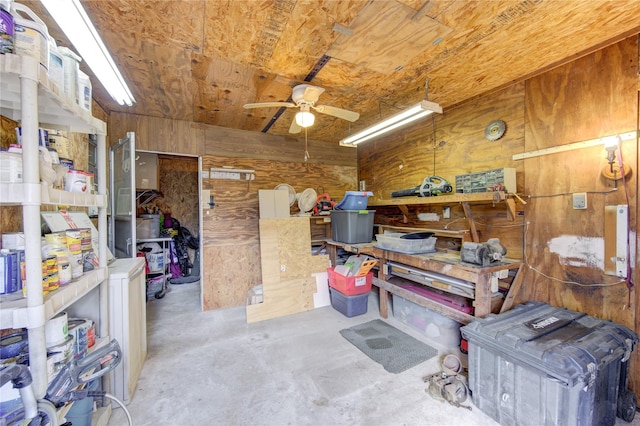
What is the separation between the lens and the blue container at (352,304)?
327 cm

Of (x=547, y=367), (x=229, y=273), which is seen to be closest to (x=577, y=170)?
(x=547, y=367)

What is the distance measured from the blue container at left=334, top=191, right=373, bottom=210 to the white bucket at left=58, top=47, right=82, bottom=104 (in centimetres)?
259

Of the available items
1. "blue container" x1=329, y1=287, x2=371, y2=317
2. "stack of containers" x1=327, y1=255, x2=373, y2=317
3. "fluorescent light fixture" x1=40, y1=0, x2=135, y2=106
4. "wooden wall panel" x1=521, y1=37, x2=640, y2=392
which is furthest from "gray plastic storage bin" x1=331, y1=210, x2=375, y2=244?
"fluorescent light fixture" x1=40, y1=0, x2=135, y2=106

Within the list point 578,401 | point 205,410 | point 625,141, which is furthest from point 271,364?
point 625,141

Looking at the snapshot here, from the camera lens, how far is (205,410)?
1.80 m

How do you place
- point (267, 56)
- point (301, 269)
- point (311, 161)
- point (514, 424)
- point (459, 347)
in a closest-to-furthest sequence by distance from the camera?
point (514, 424), point (267, 56), point (459, 347), point (301, 269), point (311, 161)

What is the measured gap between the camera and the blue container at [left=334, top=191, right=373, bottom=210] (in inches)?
132

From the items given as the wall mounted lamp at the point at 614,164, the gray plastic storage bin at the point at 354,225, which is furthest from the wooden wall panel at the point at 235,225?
the wall mounted lamp at the point at 614,164

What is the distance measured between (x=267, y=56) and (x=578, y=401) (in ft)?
9.30

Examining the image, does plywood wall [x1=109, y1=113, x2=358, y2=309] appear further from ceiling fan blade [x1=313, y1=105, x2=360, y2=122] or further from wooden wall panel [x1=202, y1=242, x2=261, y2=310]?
ceiling fan blade [x1=313, y1=105, x2=360, y2=122]

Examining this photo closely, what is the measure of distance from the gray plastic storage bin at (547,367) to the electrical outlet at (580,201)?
0.80m

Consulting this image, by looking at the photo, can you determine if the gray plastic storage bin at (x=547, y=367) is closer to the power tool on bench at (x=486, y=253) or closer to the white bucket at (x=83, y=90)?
the power tool on bench at (x=486, y=253)

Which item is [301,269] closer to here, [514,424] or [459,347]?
[459,347]

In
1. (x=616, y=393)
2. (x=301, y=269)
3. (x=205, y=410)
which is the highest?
(x=301, y=269)
